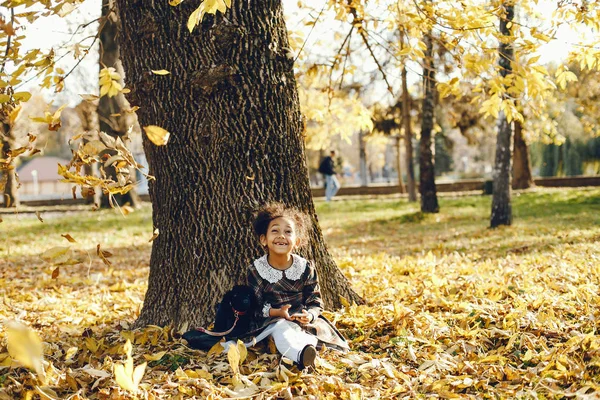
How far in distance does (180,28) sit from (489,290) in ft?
10.3

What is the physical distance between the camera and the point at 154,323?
13.6 ft

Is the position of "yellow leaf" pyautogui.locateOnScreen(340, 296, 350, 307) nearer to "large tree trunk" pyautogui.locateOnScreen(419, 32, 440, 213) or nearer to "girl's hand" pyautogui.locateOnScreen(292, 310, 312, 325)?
"girl's hand" pyautogui.locateOnScreen(292, 310, 312, 325)

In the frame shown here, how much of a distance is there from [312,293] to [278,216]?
22.8 inches

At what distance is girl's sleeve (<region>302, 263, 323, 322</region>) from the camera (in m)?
3.82

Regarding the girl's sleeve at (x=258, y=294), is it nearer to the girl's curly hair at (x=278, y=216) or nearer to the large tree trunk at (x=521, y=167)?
the girl's curly hair at (x=278, y=216)

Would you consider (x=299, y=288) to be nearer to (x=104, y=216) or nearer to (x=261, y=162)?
(x=261, y=162)

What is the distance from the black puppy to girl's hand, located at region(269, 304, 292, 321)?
22 cm

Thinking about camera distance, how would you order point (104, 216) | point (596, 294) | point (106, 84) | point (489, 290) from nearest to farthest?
point (106, 84), point (596, 294), point (489, 290), point (104, 216)

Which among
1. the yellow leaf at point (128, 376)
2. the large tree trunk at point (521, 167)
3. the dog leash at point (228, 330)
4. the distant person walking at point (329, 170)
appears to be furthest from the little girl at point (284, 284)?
the large tree trunk at point (521, 167)

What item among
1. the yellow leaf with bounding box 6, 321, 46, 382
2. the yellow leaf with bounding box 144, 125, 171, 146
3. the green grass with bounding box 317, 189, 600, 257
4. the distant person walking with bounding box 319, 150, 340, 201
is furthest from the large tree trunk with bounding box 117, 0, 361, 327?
the distant person walking with bounding box 319, 150, 340, 201

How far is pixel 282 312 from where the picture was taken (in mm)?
3611

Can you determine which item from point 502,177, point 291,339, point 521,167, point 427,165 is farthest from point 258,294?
point 521,167

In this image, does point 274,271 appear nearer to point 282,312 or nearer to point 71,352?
point 282,312

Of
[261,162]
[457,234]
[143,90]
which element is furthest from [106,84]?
[457,234]
